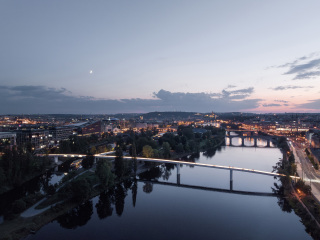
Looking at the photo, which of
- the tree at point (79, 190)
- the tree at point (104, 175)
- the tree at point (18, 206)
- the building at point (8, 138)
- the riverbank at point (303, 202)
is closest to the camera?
the riverbank at point (303, 202)

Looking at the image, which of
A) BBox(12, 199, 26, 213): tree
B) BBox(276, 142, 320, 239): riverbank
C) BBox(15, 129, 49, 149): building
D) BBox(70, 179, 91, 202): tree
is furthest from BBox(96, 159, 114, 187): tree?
BBox(15, 129, 49, 149): building

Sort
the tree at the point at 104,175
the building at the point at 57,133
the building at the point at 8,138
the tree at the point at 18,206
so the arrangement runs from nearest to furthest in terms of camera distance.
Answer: the tree at the point at 18,206, the tree at the point at 104,175, the building at the point at 8,138, the building at the point at 57,133

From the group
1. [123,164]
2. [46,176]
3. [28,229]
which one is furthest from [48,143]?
[28,229]

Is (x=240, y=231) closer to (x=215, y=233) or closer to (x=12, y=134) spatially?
(x=215, y=233)

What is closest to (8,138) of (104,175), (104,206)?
(104,175)

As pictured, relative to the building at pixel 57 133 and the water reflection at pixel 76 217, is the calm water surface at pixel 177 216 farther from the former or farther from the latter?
the building at pixel 57 133

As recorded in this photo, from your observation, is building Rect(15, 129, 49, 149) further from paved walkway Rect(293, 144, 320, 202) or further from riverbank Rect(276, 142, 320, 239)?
paved walkway Rect(293, 144, 320, 202)

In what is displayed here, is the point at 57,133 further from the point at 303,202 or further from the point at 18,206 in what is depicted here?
the point at 303,202

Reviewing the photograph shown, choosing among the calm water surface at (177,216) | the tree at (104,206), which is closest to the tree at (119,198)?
the calm water surface at (177,216)
